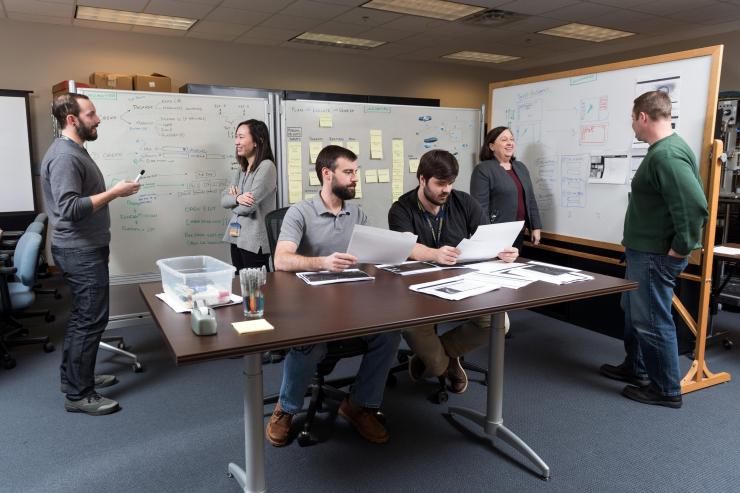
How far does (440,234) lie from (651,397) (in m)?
1.34

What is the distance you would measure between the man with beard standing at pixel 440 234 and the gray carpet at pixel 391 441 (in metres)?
0.24

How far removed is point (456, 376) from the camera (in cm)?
276

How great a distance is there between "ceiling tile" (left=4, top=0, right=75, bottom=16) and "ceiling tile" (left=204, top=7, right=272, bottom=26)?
139 centimetres

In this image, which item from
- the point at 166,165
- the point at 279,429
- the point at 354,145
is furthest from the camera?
the point at 354,145

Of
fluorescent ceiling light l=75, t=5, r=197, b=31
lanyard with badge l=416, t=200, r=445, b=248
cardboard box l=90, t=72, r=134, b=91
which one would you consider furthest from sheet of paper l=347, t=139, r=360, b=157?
fluorescent ceiling light l=75, t=5, r=197, b=31

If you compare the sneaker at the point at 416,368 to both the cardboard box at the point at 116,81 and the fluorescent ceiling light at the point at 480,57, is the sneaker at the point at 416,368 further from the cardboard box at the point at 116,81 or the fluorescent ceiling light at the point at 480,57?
the fluorescent ceiling light at the point at 480,57

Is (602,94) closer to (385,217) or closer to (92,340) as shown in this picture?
(385,217)

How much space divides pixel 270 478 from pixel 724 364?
2.80 meters

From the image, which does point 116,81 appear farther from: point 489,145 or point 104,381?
point 489,145

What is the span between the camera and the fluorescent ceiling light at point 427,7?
562cm

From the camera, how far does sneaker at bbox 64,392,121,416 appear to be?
2537 mm

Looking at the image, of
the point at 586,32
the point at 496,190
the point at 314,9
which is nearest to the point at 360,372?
the point at 496,190

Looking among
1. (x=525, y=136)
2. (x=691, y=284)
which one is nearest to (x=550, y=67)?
(x=525, y=136)

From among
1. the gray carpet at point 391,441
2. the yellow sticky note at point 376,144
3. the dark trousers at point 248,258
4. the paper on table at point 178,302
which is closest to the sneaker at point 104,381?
the gray carpet at point 391,441
